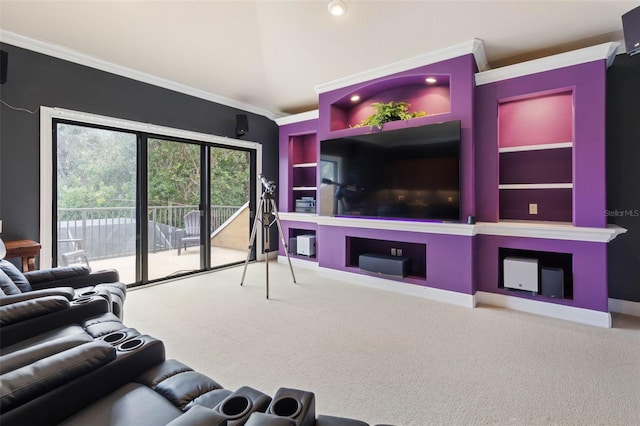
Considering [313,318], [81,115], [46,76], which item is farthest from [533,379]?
[46,76]

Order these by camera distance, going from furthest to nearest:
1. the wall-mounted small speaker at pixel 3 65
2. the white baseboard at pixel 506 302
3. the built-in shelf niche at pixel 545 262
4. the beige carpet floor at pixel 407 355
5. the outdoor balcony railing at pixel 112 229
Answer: the outdoor balcony railing at pixel 112 229 → the built-in shelf niche at pixel 545 262 → the white baseboard at pixel 506 302 → the wall-mounted small speaker at pixel 3 65 → the beige carpet floor at pixel 407 355

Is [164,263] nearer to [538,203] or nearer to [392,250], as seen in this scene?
[392,250]

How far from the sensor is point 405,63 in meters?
3.59

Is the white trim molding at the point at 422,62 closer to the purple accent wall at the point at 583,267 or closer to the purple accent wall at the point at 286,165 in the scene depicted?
the purple accent wall at the point at 286,165

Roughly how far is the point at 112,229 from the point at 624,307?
5.83m

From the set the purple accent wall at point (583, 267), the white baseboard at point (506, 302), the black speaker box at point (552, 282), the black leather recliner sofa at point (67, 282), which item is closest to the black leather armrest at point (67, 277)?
the black leather recliner sofa at point (67, 282)

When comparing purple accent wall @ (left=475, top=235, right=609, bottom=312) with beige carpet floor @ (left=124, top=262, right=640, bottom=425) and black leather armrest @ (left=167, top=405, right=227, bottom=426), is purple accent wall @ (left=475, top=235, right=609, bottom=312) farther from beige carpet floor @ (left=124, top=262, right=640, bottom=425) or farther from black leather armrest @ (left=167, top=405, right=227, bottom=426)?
black leather armrest @ (left=167, top=405, right=227, bottom=426)

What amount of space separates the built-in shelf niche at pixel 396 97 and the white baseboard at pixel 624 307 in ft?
8.84

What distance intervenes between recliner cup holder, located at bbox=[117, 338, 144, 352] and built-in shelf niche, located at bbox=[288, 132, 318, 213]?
4.10m

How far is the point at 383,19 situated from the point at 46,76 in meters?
3.47

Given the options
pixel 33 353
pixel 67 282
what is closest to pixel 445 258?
pixel 33 353

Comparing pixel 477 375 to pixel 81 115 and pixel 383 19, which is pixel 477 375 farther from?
pixel 81 115

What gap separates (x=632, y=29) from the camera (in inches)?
98.6

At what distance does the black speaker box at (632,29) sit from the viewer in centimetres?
247
